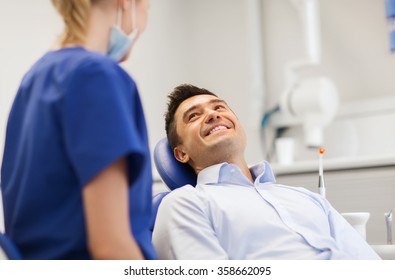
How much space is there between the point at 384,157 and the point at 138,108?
3.87 feet

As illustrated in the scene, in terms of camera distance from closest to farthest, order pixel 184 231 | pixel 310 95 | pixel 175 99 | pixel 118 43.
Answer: pixel 118 43, pixel 184 231, pixel 175 99, pixel 310 95

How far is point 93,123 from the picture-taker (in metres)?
0.76

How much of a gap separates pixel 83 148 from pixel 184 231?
0.51 meters

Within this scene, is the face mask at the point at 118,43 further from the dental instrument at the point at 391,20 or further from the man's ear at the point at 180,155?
the dental instrument at the point at 391,20

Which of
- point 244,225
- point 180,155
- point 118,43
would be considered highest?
point 118,43

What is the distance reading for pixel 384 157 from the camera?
1.82 metres

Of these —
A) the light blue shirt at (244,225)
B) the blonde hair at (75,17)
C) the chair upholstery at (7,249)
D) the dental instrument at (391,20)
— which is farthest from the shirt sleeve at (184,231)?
the dental instrument at (391,20)

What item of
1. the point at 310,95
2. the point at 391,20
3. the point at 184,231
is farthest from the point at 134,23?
the point at 391,20

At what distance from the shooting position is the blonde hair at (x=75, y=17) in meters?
0.82

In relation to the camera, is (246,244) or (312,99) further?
(312,99)

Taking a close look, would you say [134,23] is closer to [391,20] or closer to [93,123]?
[93,123]
